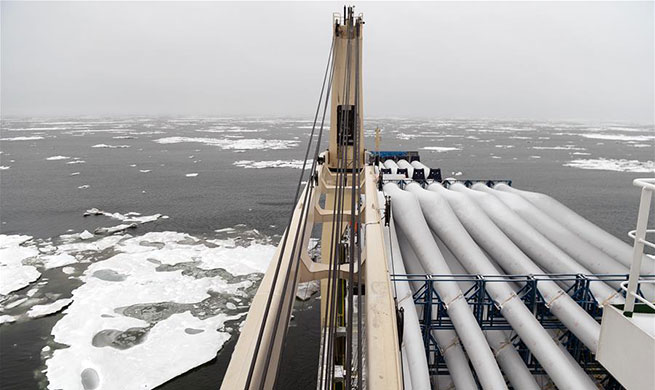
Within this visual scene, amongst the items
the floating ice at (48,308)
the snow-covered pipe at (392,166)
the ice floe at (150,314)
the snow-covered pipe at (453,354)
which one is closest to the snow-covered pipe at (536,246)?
the snow-covered pipe at (453,354)

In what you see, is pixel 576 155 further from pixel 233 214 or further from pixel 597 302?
pixel 597 302

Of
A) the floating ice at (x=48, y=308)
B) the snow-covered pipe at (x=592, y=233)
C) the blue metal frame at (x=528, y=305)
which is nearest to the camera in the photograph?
the blue metal frame at (x=528, y=305)

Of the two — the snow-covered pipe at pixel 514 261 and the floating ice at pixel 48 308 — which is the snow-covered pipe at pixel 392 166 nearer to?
the snow-covered pipe at pixel 514 261

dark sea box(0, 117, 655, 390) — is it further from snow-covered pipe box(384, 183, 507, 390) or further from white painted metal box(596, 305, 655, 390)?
white painted metal box(596, 305, 655, 390)

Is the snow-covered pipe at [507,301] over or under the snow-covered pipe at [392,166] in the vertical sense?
under

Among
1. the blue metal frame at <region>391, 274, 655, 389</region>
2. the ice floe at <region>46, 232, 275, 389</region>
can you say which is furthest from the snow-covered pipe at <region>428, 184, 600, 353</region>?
the ice floe at <region>46, 232, 275, 389</region>
